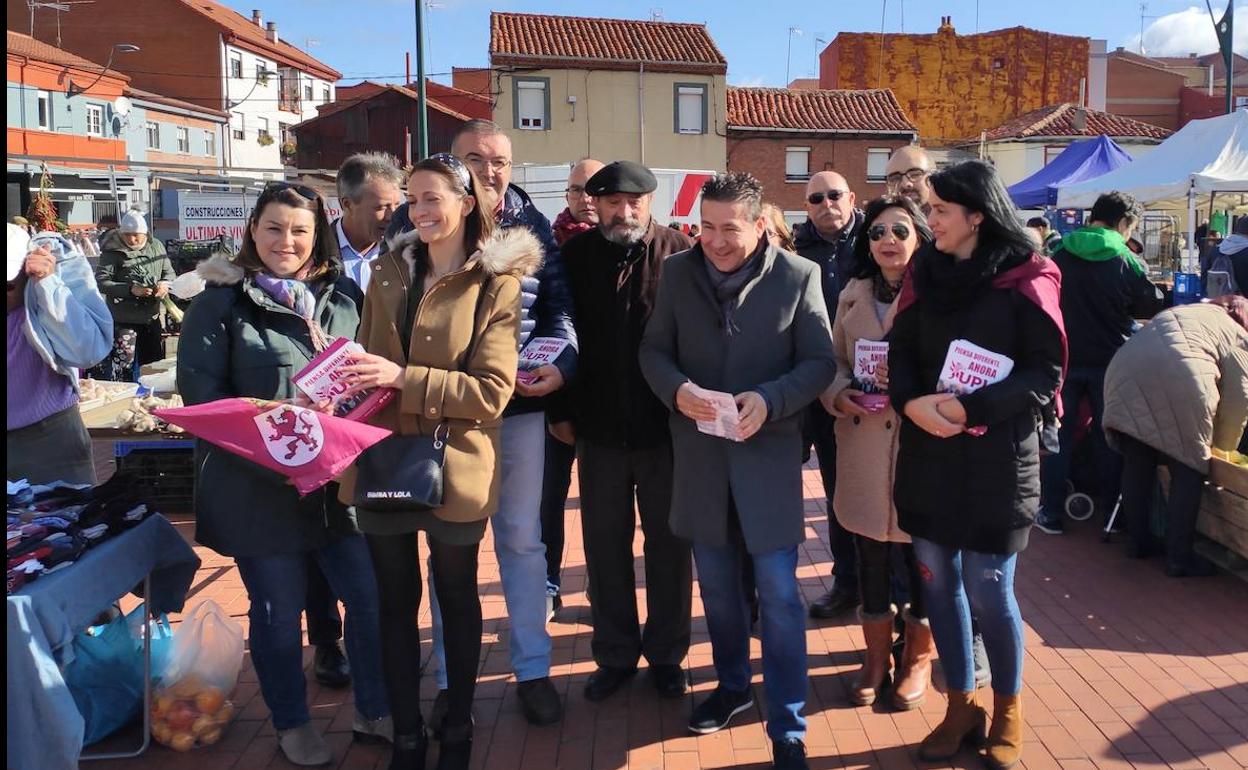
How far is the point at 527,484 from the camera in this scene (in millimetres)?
3744

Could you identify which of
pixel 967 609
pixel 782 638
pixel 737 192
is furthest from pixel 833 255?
pixel 782 638

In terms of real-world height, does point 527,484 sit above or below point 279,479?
below

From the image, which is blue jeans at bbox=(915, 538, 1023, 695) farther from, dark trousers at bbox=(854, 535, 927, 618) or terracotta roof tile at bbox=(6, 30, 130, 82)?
terracotta roof tile at bbox=(6, 30, 130, 82)

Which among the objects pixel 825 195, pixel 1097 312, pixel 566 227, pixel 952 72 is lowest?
pixel 1097 312

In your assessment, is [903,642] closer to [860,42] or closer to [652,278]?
[652,278]

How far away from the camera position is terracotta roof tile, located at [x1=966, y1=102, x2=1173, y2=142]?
116 feet

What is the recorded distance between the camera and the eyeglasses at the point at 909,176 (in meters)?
4.91

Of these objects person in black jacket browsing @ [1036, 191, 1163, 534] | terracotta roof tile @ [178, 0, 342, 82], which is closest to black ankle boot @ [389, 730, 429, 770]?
person in black jacket browsing @ [1036, 191, 1163, 534]

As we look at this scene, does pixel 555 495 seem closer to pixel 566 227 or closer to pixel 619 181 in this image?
pixel 566 227

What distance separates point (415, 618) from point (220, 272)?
1.32 meters

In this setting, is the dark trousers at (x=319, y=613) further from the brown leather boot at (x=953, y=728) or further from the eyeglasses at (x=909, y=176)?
the eyeglasses at (x=909, y=176)

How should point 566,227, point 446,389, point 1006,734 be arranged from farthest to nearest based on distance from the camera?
point 566,227 < point 1006,734 < point 446,389

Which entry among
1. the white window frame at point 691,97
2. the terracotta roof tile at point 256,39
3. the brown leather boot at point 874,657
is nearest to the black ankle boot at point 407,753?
the brown leather boot at point 874,657

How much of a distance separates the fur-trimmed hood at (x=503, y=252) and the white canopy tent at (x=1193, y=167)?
33.5ft
